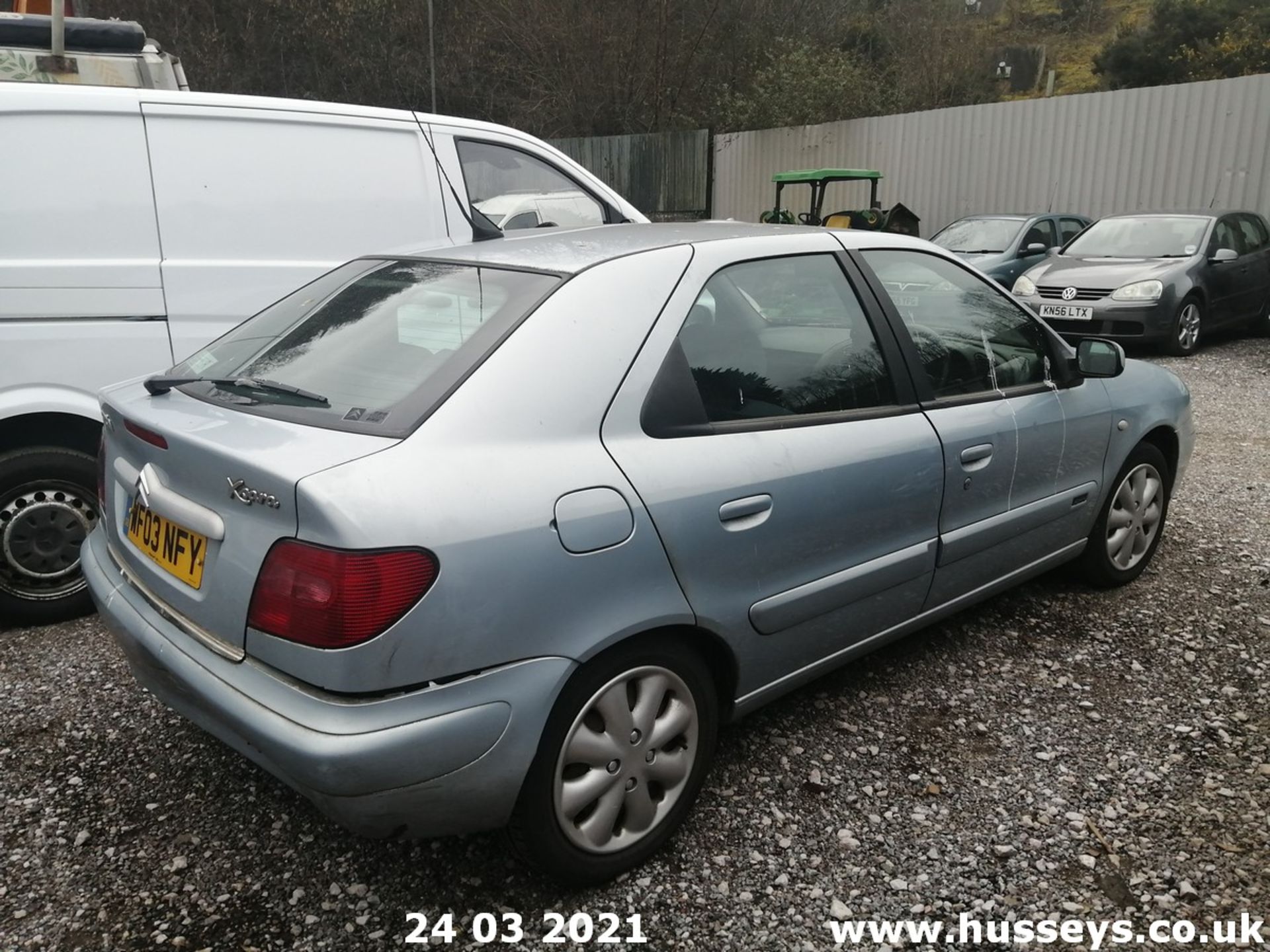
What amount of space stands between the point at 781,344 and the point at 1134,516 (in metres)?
2.18

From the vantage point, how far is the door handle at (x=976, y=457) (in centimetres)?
310

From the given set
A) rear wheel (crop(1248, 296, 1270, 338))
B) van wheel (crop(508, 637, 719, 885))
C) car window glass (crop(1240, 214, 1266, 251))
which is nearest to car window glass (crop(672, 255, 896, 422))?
van wheel (crop(508, 637, 719, 885))

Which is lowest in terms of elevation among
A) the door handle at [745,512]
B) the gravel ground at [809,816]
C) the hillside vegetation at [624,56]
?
the gravel ground at [809,816]

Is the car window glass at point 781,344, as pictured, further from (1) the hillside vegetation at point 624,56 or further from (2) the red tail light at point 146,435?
(1) the hillside vegetation at point 624,56

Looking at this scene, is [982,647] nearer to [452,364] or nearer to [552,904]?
[552,904]

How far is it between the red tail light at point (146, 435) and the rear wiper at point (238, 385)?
0.55ft

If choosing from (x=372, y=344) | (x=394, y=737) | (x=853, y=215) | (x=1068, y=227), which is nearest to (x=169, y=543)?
(x=372, y=344)

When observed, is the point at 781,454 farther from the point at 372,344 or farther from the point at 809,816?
the point at 372,344

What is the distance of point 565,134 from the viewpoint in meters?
25.7

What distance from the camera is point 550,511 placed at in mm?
2080

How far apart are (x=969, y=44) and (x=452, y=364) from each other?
1319 inches

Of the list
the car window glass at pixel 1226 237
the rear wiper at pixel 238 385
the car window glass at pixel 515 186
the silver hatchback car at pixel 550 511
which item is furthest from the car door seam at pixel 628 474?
the car window glass at pixel 1226 237

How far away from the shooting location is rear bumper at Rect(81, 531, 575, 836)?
193cm

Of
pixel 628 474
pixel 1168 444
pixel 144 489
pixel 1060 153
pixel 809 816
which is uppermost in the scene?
pixel 1060 153
